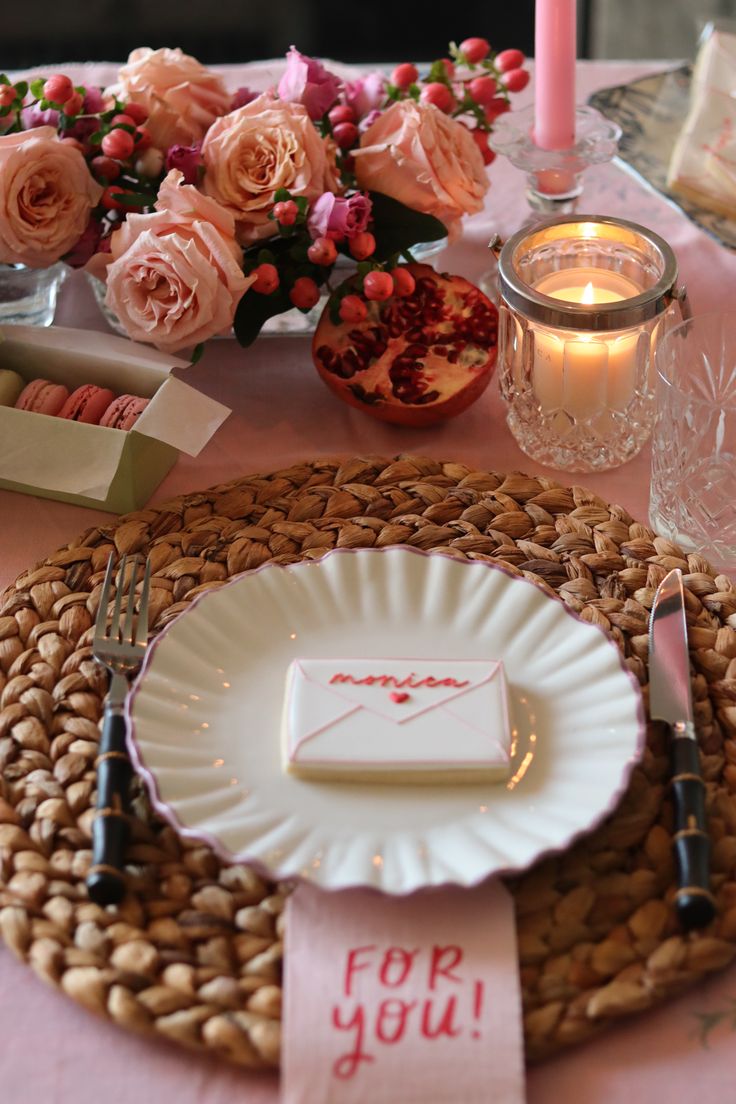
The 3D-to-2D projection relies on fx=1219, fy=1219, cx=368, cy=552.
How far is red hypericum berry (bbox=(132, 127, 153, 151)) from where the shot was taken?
0.97m

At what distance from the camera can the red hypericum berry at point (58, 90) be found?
96cm

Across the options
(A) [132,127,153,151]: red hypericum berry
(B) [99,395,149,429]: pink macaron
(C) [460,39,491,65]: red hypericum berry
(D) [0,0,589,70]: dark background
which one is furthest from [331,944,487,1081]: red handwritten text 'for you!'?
(D) [0,0,589,70]: dark background

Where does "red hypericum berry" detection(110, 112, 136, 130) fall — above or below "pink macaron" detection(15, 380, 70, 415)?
above

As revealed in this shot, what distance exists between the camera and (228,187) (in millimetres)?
933

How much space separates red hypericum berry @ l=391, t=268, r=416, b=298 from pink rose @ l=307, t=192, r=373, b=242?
5 cm

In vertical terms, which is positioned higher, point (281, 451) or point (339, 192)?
point (339, 192)

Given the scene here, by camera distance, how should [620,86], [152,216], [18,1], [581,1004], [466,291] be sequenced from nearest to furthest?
1. [581,1004]
2. [152,216]
3. [466,291]
4. [620,86]
5. [18,1]

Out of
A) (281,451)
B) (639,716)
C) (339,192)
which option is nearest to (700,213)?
(339,192)

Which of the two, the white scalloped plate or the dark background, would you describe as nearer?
the white scalloped plate

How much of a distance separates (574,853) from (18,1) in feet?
8.34

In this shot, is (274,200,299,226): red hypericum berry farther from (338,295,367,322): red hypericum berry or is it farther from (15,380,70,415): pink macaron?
(15,380,70,415): pink macaron

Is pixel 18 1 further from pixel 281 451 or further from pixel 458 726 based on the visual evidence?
pixel 458 726

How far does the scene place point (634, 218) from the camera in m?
1.22

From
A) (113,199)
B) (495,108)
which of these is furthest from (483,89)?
(113,199)
